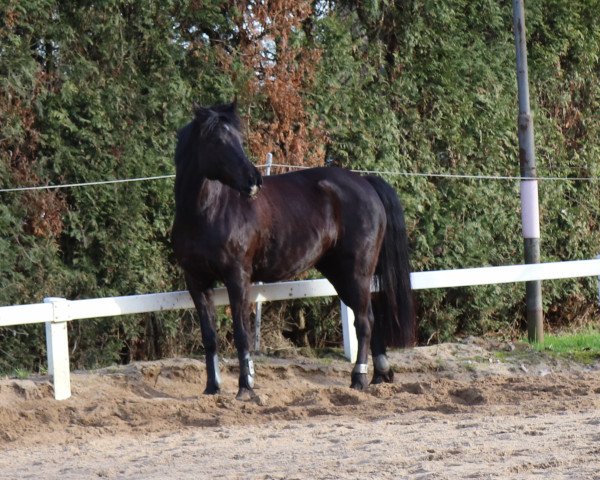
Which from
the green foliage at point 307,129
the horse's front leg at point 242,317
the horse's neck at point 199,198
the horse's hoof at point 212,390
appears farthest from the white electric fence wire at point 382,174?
the horse's hoof at point 212,390

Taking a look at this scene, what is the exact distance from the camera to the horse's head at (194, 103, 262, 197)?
25.4ft

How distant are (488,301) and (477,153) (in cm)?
157

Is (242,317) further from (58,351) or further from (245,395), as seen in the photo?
(58,351)

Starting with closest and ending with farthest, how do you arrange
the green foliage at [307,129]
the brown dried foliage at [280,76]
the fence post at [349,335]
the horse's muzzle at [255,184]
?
the horse's muzzle at [255,184] < the green foliage at [307,129] < the fence post at [349,335] < the brown dried foliage at [280,76]

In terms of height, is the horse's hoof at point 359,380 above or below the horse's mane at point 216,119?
below

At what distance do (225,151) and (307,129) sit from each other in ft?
9.00

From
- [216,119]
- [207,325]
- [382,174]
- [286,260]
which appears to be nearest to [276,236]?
[286,260]

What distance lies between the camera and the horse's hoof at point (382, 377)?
8.84 meters

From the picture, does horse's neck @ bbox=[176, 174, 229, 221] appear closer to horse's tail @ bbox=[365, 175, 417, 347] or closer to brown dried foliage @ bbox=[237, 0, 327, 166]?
horse's tail @ bbox=[365, 175, 417, 347]

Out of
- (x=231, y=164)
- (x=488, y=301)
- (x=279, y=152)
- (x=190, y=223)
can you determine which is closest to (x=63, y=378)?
(x=190, y=223)

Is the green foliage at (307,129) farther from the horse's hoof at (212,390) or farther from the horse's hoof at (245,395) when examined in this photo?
the horse's hoof at (245,395)

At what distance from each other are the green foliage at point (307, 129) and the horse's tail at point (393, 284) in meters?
1.66

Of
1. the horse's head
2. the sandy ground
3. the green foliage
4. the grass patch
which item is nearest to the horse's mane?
the horse's head

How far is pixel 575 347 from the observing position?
10.7 m
